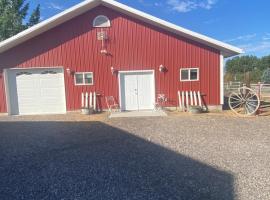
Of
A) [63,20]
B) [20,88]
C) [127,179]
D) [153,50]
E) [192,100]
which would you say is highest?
[63,20]

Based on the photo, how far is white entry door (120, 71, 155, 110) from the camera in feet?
39.1

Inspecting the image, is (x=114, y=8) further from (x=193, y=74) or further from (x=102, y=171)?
(x=102, y=171)

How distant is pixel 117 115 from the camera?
10805 millimetres

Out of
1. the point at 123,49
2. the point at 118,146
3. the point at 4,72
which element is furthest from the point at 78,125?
the point at 4,72

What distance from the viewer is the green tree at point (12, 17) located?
21.9m

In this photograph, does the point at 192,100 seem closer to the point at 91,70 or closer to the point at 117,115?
the point at 117,115

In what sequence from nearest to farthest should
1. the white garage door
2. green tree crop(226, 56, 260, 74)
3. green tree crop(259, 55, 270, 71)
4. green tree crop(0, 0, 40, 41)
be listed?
the white garage door → green tree crop(0, 0, 40, 41) → green tree crop(259, 55, 270, 71) → green tree crop(226, 56, 260, 74)

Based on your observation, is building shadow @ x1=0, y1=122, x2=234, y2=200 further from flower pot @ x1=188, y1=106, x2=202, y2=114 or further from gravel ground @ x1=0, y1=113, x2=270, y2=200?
flower pot @ x1=188, y1=106, x2=202, y2=114

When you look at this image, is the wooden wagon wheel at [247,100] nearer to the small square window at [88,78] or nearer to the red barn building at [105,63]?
the red barn building at [105,63]

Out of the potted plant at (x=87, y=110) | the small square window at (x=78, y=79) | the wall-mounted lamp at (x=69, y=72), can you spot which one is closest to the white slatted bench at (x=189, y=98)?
the potted plant at (x=87, y=110)

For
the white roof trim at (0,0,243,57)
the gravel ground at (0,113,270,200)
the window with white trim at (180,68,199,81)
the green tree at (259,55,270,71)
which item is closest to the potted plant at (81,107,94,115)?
the gravel ground at (0,113,270,200)

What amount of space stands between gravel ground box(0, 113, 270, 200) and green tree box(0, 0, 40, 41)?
56.4 ft

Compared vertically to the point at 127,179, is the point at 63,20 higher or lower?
higher

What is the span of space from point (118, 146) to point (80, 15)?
7.94m
